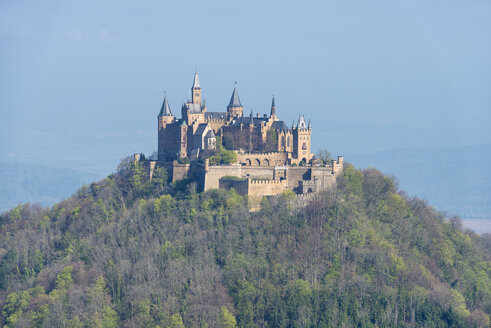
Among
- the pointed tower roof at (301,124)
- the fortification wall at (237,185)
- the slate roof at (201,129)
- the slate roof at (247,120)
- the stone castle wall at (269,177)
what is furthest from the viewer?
the slate roof at (247,120)

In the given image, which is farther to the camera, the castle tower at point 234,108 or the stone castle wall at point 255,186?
the castle tower at point 234,108

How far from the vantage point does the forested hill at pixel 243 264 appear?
65.1 m

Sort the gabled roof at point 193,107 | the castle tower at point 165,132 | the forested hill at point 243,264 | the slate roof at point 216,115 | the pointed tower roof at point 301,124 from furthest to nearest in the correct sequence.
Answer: the castle tower at point 165,132 < the slate roof at point 216,115 < the gabled roof at point 193,107 < the pointed tower roof at point 301,124 < the forested hill at point 243,264

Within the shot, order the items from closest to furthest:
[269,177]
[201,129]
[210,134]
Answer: [269,177] → [210,134] → [201,129]

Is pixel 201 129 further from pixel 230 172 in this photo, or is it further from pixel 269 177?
pixel 269 177

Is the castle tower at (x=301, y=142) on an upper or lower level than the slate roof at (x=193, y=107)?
lower

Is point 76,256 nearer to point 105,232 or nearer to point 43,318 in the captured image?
point 105,232

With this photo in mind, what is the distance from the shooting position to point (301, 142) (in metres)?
79.5

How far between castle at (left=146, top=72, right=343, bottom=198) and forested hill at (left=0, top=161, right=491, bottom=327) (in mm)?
1488

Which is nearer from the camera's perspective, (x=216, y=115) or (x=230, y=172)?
(x=230, y=172)

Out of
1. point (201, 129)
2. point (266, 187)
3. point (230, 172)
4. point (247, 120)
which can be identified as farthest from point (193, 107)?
point (266, 187)

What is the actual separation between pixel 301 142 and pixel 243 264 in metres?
16.0

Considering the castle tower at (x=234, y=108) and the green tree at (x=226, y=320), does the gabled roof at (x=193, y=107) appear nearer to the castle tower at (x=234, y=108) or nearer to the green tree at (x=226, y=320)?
the castle tower at (x=234, y=108)

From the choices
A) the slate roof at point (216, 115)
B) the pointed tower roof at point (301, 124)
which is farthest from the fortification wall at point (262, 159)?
the slate roof at point (216, 115)
